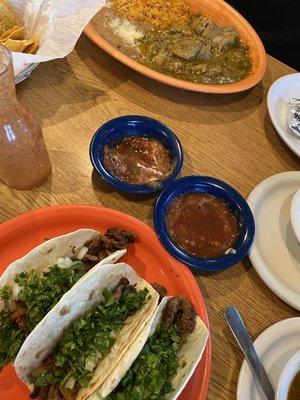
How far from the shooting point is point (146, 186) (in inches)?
64.7

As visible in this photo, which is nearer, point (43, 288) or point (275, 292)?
point (43, 288)

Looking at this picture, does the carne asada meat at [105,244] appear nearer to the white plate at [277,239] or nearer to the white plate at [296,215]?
the white plate at [277,239]

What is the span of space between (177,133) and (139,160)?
37 centimetres

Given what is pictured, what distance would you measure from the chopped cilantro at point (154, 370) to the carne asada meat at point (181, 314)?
30mm

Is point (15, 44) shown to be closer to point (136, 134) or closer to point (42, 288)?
point (136, 134)

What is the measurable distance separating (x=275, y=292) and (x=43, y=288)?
0.89 meters

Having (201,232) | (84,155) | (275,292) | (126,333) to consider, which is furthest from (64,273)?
(275,292)

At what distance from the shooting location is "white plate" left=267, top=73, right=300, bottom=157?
198 centimetres

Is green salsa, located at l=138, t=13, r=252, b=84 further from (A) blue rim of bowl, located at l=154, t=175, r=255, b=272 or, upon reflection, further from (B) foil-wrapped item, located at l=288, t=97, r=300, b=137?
(A) blue rim of bowl, located at l=154, t=175, r=255, b=272

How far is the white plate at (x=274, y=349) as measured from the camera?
52.9 inches

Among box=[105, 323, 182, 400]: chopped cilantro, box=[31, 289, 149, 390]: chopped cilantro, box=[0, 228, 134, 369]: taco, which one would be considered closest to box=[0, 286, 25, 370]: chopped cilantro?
box=[0, 228, 134, 369]: taco

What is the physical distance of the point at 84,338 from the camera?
1.27 m

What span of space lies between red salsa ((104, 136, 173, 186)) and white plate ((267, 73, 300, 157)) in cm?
64

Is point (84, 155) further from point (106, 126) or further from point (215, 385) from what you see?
point (215, 385)
